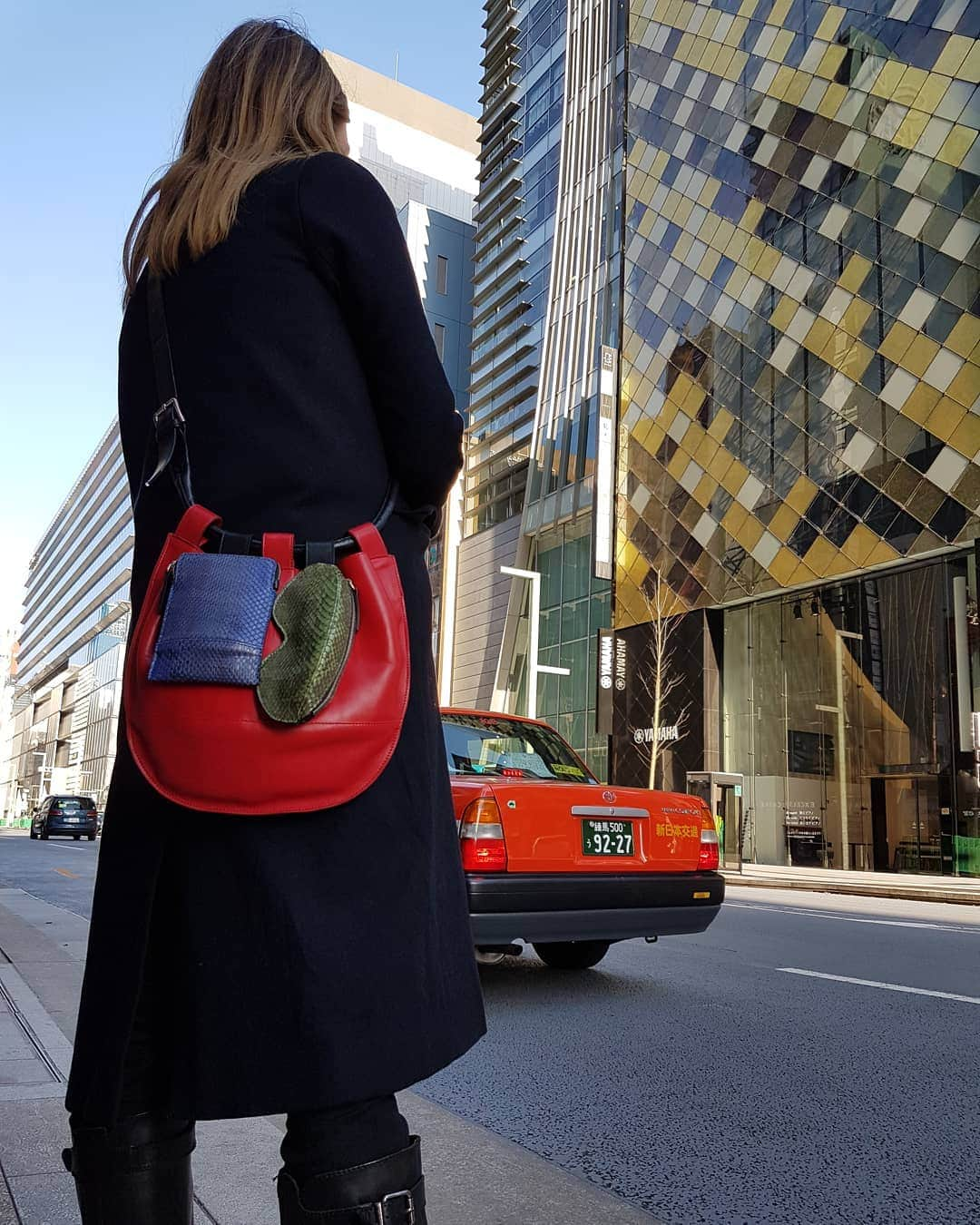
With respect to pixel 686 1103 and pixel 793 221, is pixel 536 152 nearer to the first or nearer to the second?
pixel 793 221

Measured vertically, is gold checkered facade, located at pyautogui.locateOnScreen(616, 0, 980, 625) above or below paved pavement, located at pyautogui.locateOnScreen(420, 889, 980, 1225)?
above

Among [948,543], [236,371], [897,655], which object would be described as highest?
[948,543]

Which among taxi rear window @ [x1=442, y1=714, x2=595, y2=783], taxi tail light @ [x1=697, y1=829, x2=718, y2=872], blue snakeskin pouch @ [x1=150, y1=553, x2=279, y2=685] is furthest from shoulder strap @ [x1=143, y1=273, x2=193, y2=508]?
taxi tail light @ [x1=697, y1=829, x2=718, y2=872]

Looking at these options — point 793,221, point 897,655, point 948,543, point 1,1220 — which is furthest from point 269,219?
point 793,221

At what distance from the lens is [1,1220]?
2.17m

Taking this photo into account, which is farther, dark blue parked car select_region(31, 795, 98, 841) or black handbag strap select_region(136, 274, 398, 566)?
dark blue parked car select_region(31, 795, 98, 841)

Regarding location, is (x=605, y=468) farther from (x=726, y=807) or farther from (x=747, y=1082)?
(x=747, y=1082)

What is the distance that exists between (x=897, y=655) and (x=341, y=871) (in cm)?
2304

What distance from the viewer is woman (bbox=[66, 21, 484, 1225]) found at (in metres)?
1.22

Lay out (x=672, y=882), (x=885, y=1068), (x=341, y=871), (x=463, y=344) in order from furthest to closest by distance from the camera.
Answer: (x=463, y=344) < (x=672, y=882) < (x=885, y=1068) < (x=341, y=871)

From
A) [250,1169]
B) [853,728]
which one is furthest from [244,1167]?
[853,728]

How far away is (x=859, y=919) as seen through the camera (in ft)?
34.7

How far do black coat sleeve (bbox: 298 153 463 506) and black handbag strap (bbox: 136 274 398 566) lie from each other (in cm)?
6

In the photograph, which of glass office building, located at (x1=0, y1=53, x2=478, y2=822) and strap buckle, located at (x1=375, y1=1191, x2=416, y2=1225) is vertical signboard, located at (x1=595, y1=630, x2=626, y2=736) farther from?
strap buckle, located at (x1=375, y1=1191, x2=416, y2=1225)
